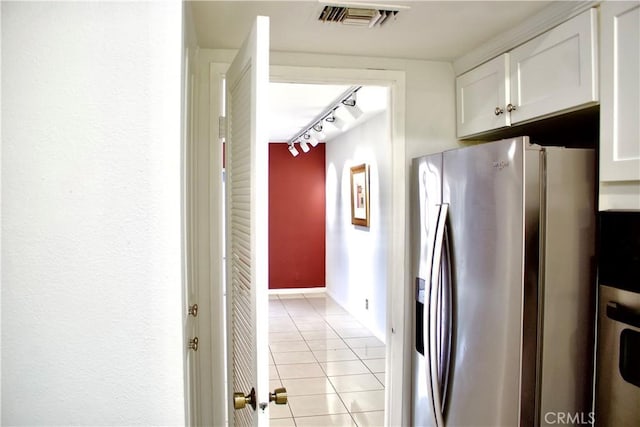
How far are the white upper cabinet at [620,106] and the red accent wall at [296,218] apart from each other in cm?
571

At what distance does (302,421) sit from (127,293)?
227 centimetres

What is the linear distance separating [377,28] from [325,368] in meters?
2.93

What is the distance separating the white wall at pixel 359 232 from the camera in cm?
482

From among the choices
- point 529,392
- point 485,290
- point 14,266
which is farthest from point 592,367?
point 14,266

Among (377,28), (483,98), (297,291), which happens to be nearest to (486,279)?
(483,98)

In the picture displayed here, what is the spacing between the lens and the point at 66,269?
1.11 meters

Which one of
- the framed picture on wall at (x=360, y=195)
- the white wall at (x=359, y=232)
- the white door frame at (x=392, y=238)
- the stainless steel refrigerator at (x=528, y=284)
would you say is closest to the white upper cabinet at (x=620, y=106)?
the stainless steel refrigerator at (x=528, y=284)

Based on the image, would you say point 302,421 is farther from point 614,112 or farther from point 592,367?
point 614,112

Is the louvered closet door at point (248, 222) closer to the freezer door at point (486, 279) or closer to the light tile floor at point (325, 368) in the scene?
the freezer door at point (486, 279)

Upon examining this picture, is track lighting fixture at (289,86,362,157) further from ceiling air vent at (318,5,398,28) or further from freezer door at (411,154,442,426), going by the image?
ceiling air vent at (318,5,398,28)

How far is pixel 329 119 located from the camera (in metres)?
4.80

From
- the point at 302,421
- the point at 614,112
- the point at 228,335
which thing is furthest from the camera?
the point at 302,421

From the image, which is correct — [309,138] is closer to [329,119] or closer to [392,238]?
[329,119]

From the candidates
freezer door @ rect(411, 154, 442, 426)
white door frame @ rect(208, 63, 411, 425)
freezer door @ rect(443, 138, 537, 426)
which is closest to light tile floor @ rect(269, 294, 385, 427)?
white door frame @ rect(208, 63, 411, 425)
